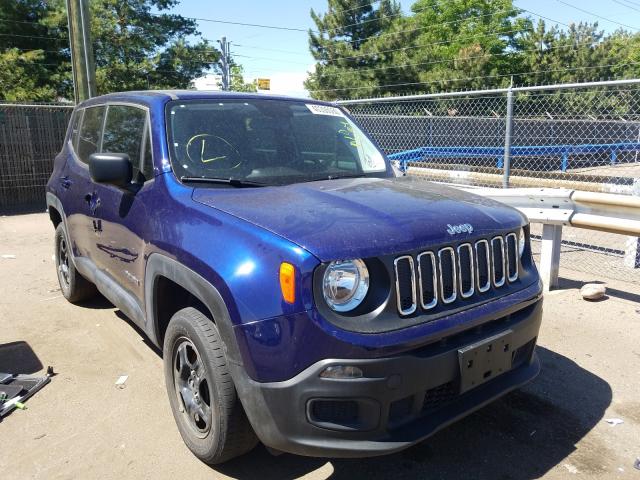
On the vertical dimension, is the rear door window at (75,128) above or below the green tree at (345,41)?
below

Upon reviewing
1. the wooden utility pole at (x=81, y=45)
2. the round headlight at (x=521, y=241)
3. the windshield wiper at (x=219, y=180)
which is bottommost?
the round headlight at (x=521, y=241)

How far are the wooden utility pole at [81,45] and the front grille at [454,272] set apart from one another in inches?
372

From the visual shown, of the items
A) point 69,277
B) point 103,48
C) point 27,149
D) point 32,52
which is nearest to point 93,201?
point 69,277

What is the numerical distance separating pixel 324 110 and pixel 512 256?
1.93 m

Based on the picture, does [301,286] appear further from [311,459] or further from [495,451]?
[495,451]

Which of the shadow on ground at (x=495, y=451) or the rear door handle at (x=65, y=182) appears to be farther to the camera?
the rear door handle at (x=65, y=182)

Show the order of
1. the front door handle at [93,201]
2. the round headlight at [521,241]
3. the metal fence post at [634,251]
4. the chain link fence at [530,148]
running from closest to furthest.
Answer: the round headlight at [521,241], the front door handle at [93,201], the metal fence post at [634,251], the chain link fence at [530,148]

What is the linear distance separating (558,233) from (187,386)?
4029 mm

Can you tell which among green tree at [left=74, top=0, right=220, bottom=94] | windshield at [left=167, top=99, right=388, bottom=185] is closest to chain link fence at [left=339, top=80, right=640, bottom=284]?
windshield at [left=167, top=99, right=388, bottom=185]

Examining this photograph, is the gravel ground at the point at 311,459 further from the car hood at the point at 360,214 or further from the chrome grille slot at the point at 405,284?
the car hood at the point at 360,214

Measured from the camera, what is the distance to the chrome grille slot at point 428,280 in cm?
242

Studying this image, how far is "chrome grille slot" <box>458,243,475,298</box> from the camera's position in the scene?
102 inches


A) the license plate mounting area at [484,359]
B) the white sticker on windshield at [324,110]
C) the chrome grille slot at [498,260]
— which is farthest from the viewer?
the white sticker on windshield at [324,110]

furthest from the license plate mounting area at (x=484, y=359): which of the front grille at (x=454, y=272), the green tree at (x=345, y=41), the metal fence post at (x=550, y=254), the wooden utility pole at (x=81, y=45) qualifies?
the green tree at (x=345, y=41)
